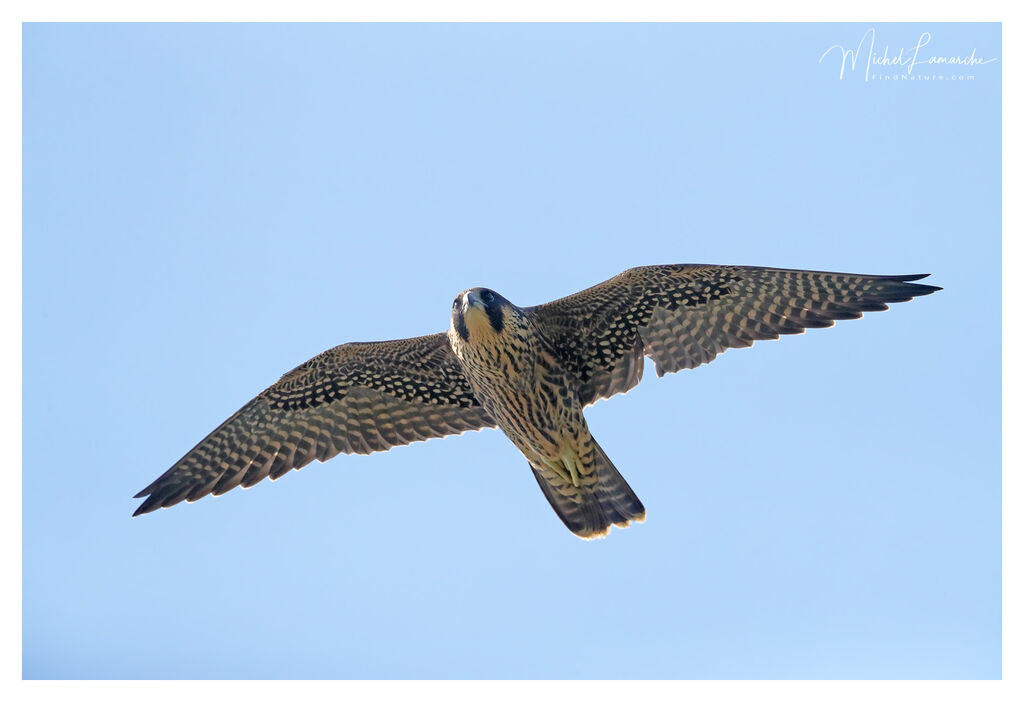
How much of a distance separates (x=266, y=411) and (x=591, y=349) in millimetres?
3157

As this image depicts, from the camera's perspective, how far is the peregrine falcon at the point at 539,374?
10.6m

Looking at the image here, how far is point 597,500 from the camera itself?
1104cm

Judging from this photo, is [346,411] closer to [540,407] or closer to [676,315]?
[540,407]

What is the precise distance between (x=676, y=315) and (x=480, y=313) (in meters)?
1.88

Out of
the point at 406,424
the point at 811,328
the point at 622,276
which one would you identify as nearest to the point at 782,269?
the point at 811,328

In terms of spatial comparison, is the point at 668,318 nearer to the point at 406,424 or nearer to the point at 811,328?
the point at 811,328

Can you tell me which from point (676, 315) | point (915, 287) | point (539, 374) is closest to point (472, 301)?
point (539, 374)

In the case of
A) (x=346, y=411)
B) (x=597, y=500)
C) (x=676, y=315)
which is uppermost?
(x=676, y=315)

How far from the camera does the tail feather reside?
10.9m

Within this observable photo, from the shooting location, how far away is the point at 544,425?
35.3 ft

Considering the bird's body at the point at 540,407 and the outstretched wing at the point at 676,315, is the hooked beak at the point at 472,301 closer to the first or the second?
the bird's body at the point at 540,407

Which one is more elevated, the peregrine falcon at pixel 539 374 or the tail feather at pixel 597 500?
the peregrine falcon at pixel 539 374

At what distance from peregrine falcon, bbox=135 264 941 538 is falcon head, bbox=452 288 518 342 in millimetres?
12

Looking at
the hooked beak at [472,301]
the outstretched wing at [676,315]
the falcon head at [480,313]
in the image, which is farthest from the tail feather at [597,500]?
the hooked beak at [472,301]
